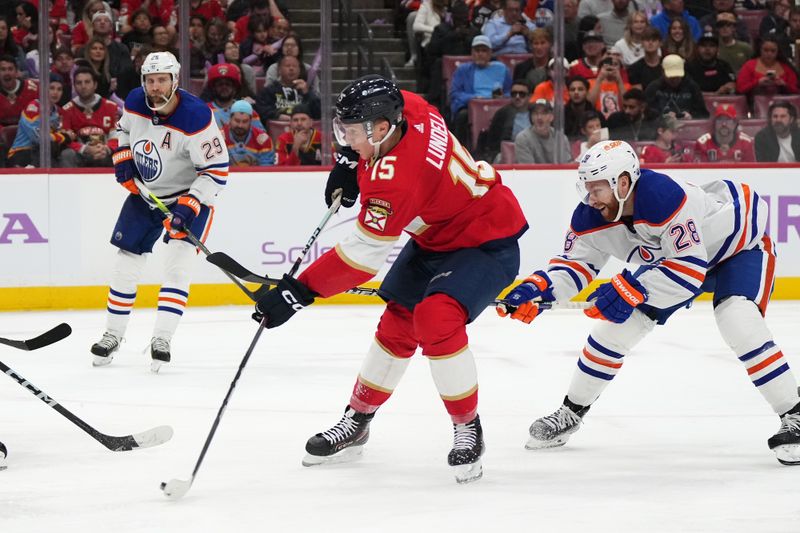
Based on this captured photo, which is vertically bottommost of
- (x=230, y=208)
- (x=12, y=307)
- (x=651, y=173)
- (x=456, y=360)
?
(x=12, y=307)

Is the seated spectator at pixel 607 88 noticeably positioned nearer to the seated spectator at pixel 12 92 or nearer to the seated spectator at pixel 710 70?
the seated spectator at pixel 710 70

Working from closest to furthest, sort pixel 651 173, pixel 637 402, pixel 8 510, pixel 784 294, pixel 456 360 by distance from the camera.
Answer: pixel 8 510, pixel 456 360, pixel 651 173, pixel 637 402, pixel 784 294

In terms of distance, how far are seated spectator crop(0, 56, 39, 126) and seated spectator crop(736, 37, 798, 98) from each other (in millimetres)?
4267

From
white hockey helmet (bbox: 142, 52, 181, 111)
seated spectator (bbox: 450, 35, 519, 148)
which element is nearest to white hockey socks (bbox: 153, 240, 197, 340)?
white hockey helmet (bbox: 142, 52, 181, 111)

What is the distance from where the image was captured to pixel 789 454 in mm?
3348

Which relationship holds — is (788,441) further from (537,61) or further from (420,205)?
(537,61)

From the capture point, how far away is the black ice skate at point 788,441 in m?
3.35

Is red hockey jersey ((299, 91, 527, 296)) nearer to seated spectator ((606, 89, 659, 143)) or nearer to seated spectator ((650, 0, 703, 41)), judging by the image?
seated spectator ((606, 89, 659, 143))

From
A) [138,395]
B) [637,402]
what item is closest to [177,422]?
[138,395]

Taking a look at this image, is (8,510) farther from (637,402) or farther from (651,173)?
(637,402)

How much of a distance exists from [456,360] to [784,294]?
4.69 metres

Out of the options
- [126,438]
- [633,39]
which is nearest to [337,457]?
[126,438]

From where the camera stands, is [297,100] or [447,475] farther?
[297,100]

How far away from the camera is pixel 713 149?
7.29 metres
